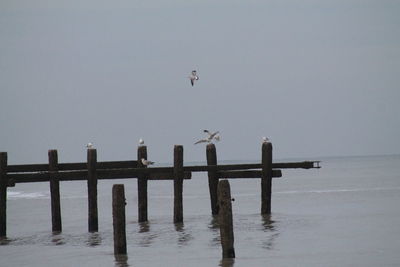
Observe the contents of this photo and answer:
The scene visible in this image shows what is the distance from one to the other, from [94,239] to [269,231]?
15.7 feet

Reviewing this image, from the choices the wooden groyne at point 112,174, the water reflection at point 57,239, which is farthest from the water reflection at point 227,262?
the water reflection at point 57,239

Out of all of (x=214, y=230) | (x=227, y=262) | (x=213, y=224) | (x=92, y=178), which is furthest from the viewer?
(x=213, y=224)

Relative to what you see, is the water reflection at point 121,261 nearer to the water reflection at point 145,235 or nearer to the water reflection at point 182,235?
the water reflection at point 145,235

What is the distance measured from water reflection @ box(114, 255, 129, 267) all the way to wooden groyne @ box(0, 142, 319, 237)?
468cm

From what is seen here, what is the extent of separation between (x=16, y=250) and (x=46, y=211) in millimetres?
18783

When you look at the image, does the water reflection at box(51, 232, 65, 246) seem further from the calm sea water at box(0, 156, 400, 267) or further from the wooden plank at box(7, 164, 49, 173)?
the wooden plank at box(7, 164, 49, 173)

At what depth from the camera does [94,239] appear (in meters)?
26.7

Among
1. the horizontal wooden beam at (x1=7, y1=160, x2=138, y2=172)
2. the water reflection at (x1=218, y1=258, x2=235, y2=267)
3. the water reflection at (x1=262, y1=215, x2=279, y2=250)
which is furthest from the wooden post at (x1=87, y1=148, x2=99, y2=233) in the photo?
the water reflection at (x1=218, y1=258, x2=235, y2=267)

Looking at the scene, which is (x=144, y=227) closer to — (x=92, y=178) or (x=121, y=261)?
(x=92, y=178)

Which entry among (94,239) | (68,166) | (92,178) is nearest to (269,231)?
(94,239)

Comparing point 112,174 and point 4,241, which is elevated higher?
point 112,174

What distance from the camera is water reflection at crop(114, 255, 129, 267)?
21.6 m

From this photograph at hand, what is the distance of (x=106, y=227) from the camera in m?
31.1

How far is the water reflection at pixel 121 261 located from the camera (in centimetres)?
2157
